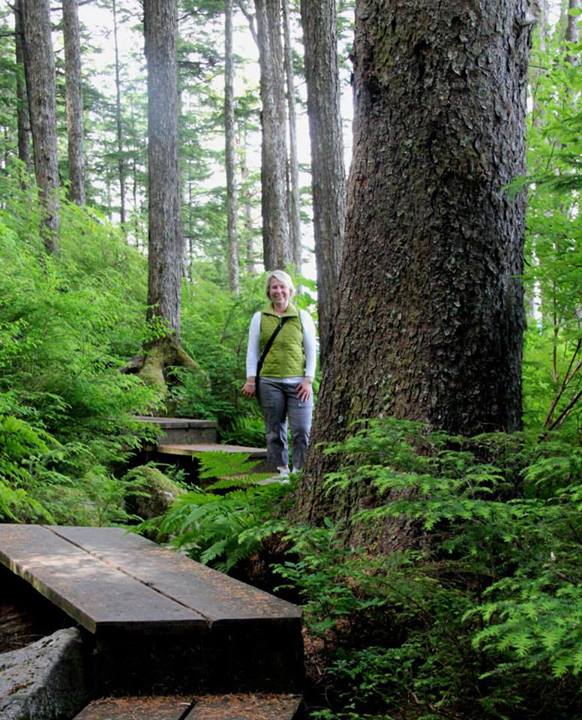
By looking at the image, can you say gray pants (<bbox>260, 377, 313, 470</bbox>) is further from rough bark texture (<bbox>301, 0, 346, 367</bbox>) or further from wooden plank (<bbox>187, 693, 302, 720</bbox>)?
wooden plank (<bbox>187, 693, 302, 720</bbox>)

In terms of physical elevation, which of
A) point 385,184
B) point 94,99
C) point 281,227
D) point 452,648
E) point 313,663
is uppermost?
point 94,99

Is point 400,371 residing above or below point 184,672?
above

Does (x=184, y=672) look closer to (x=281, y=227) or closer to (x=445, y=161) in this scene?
(x=445, y=161)

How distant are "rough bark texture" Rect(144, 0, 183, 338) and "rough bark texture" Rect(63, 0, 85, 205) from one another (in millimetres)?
7500

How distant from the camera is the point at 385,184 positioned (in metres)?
4.07

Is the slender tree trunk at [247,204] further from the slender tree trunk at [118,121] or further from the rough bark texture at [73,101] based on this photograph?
the rough bark texture at [73,101]

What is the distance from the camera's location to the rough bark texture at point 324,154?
37.5 feet

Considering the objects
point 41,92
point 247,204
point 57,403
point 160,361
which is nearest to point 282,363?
point 57,403

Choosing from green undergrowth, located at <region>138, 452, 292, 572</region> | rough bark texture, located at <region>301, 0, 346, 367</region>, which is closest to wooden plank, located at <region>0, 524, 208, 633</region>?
green undergrowth, located at <region>138, 452, 292, 572</region>

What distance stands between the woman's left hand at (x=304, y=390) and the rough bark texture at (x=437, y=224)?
354 cm

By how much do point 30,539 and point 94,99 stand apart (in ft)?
111

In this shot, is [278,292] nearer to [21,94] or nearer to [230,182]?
[230,182]

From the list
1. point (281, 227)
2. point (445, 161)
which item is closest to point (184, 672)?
point (445, 161)

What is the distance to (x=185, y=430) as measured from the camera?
11.1 m
